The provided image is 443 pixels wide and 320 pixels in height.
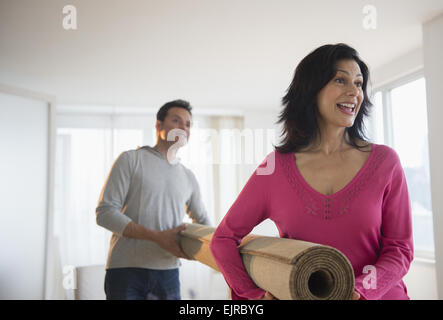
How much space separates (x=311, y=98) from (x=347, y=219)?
0.28m

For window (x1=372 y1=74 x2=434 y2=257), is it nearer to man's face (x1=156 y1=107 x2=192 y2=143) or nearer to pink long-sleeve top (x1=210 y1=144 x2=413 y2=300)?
man's face (x1=156 y1=107 x2=192 y2=143)

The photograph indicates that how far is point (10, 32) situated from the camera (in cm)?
288

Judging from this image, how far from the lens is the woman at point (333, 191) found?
791mm

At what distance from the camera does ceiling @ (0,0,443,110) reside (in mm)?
2594

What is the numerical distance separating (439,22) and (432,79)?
14.6 inches

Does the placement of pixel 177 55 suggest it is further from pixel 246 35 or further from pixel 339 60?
pixel 339 60

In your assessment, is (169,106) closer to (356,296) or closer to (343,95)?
(343,95)

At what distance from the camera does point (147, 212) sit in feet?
5.57

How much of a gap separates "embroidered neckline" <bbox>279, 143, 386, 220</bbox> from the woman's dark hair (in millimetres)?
78

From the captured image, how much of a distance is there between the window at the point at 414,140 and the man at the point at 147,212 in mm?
2539

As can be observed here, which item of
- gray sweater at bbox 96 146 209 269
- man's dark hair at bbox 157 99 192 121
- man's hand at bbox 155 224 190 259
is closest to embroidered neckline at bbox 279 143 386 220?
man's hand at bbox 155 224 190 259

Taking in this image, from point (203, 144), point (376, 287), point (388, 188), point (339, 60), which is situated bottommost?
point (376, 287)

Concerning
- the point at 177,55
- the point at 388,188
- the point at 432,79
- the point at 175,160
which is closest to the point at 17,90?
the point at 177,55

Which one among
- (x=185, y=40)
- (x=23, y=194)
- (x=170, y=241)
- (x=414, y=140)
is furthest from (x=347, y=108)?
(x=23, y=194)
